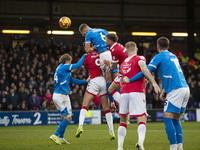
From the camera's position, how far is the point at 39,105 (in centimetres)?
2169

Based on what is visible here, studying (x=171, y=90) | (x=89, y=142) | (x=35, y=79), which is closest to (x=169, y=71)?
(x=171, y=90)

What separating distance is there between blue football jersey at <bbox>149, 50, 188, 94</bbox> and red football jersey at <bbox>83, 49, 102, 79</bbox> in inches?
119

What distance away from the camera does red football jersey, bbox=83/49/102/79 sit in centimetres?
1062

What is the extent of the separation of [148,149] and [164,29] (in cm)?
2533

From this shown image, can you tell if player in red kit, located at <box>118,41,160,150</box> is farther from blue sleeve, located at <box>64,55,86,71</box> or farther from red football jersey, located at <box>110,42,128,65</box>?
blue sleeve, located at <box>64,55,86,71</box>

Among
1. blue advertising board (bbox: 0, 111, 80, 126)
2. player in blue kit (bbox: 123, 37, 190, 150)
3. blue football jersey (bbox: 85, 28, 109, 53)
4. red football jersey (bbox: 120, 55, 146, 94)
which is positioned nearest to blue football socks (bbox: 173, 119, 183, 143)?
player in blue kit (bbox: 123, 37, 190, 150)

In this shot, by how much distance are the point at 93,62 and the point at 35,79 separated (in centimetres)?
1341

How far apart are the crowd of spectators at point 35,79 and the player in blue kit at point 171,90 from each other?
1438cm

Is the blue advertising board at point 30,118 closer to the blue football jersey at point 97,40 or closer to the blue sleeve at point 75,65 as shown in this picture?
the blue sleeve at point 75,65

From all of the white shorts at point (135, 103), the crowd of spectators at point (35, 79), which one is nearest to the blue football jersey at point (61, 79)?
the white shorts at point (135, 103)

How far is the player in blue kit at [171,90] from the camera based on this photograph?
7.54 meters

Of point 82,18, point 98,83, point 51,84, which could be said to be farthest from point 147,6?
point 98,83

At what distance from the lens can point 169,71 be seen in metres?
7.72

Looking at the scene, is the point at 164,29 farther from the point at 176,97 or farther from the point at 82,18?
the point at 176,97
